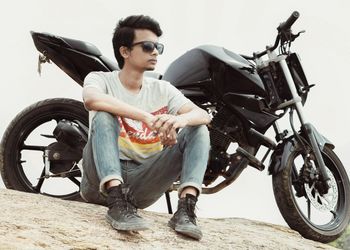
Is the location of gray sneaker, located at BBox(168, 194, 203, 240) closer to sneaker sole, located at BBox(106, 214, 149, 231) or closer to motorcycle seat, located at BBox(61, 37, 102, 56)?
sneaker sole, located at BBox(106, 214, 149, 231)

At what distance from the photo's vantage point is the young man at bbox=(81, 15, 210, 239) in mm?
2947

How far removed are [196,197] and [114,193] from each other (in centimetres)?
50

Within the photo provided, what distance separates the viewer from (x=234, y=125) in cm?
458

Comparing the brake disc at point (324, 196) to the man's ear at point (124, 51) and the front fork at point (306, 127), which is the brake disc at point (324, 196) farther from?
the man's ear at point (124, 51)

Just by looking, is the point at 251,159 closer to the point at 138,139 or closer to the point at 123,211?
the point at 138,139

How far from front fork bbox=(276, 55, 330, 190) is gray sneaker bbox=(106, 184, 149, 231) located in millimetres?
2153

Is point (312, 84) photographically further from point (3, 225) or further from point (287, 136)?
point (3, 225)

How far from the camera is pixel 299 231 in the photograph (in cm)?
448

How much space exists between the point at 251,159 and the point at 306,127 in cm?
60

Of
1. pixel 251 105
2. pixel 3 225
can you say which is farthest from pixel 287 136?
pixel 3 225

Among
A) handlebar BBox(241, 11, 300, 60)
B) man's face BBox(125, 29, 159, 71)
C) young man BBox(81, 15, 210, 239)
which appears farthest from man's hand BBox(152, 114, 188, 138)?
handlebar BBox(241, 11, 300, 60)

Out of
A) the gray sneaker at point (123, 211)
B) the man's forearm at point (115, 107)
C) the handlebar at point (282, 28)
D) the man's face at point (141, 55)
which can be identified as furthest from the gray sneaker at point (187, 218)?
the handlebar at point (282, 28)

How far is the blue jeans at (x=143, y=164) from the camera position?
2959 mm

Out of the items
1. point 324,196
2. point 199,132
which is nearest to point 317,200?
point 324,196
